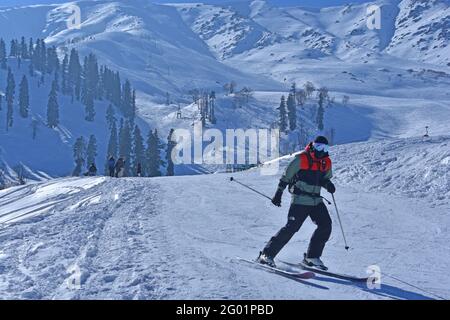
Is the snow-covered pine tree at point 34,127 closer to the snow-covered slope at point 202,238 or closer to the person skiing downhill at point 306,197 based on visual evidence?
the snow-covered slope at point 202,238

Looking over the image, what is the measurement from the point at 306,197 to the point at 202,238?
10.2 feet

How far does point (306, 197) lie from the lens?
8.72 m

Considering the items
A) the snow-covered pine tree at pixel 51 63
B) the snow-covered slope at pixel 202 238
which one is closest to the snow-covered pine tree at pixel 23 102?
the snow-covered pine tree at pixel 51 63

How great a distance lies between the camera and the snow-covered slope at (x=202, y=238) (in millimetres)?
7492

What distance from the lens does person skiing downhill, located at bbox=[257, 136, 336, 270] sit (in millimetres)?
8688

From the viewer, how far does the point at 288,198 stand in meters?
18.7

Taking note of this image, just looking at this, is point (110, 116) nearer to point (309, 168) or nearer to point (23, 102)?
point (23, 102)

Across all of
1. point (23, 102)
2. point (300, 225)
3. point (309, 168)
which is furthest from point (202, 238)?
point (23, 102)

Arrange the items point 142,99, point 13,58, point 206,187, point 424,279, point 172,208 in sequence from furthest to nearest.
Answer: point 142,99, point 13,58, point 206,187, point 172,208, point 424,279

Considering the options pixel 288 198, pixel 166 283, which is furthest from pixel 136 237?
pixel 288 198

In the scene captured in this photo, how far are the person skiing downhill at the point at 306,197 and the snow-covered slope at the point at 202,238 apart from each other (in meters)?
0.55
